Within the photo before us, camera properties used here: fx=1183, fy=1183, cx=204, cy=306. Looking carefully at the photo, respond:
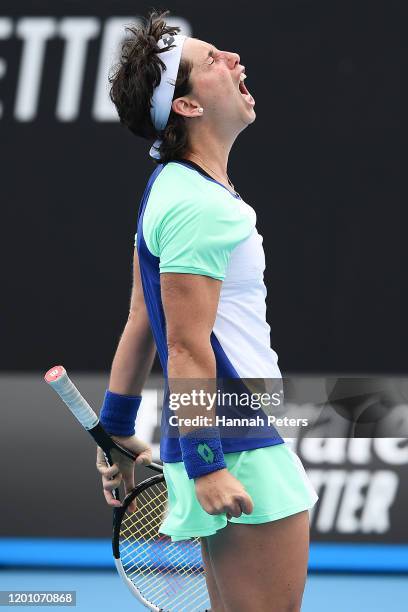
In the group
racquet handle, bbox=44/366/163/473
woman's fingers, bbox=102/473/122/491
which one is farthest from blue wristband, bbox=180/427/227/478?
woman's fingers, bbox=102/473/122/491

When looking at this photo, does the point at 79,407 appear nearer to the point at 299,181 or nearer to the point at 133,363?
the point at 133,363

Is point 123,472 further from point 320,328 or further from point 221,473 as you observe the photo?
point 320,328

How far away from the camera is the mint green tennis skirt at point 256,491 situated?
221 centimetres

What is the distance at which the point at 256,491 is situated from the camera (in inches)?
87.8

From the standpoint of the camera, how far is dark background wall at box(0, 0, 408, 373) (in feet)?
15.3

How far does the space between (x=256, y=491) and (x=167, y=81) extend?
83cm

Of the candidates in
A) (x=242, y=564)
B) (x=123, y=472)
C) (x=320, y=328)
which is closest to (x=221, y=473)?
(x=242, y=564)

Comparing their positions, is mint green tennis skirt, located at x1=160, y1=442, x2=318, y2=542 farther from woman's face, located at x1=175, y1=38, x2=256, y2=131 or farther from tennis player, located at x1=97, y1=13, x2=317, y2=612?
woman's face, located at x1=175, y1=38, x2=256, y2=131

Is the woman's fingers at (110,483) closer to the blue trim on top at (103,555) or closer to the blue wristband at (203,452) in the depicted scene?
the blue wristband at (203,452)

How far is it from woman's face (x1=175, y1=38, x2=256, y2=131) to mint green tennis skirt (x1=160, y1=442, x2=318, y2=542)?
2.20 ft

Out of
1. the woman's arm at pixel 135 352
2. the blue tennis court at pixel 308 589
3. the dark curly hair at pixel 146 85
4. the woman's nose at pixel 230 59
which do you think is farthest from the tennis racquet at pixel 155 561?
the blue tennis court at pixel 308 589

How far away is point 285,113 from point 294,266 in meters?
0.61

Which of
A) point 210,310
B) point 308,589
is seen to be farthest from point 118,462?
point 308,589

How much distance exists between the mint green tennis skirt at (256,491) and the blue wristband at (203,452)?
11cm
